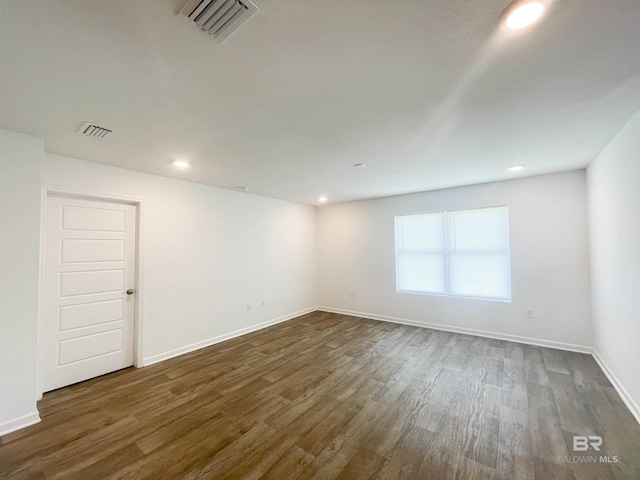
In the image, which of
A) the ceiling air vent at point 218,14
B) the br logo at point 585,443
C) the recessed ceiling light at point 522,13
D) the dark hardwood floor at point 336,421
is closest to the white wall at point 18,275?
the dark hardwood floor at point 336,421

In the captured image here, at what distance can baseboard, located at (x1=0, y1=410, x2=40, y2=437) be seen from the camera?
2.10m

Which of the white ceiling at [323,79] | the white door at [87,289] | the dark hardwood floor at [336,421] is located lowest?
the dark hardwood floor at [336,421]

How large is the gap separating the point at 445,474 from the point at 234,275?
3.76 m

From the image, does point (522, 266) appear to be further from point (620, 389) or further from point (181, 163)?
point (181, 163)

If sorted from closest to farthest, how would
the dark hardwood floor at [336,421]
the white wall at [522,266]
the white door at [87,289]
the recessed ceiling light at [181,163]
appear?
the dark hardwood floor at [336,421]
the white door at [87,289]
the recessed ceiling light at [181,163]
the white wall at [522,266]

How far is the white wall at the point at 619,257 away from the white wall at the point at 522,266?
325 mm

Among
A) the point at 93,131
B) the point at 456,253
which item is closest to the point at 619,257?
the point at 456,253

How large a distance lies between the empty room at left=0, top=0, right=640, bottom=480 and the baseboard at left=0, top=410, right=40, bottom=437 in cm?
1

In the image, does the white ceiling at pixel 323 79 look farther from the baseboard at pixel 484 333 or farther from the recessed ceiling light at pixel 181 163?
the baseboard at pixel 484 333

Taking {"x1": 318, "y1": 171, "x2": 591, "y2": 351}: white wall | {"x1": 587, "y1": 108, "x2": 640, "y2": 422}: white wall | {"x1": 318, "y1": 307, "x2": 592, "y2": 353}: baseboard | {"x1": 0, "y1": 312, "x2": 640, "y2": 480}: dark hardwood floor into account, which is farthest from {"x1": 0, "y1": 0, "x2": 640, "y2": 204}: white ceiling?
{"x1": 318, "y1": 307, "x2": 592, "y2": 353}: baseboard

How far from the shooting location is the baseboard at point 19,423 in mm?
2098

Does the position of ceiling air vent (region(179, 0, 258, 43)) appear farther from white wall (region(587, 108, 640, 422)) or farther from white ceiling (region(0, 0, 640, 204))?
A: white wall (region(587, 108, 640, 422))

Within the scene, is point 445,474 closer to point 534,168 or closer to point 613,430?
point 613,430

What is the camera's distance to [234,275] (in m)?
4.50
